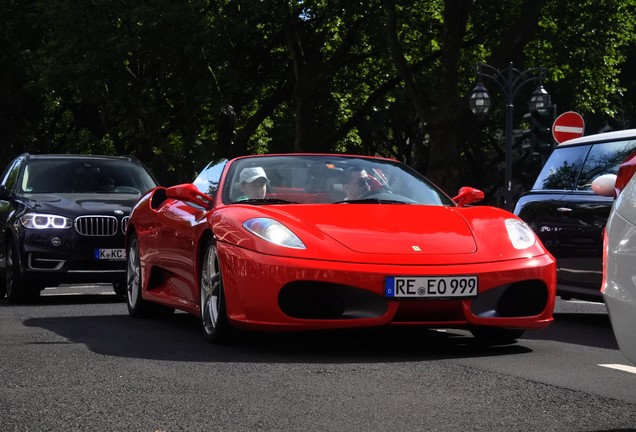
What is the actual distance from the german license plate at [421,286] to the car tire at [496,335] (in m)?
0.80

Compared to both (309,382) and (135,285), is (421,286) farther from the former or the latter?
(135,285)

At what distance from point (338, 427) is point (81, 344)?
366 cm

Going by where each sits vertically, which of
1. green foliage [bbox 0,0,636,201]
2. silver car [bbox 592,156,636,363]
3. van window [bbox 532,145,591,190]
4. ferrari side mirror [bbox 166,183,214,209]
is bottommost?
green foliage [bbox 0,0,636,201]

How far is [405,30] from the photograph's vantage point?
3809 cm

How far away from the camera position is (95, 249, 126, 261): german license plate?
1364cm

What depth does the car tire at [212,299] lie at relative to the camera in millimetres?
8289

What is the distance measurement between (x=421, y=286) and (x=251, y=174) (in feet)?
6.22

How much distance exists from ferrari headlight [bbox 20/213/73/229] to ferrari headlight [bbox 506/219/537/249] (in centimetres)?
641

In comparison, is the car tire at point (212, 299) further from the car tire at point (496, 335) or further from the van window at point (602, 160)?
the van window at point (602, 160)

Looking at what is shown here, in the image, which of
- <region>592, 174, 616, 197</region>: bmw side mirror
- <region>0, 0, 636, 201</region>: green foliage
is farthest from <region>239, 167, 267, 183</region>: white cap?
<region>0, 0, 636, 201</region>: green foliage

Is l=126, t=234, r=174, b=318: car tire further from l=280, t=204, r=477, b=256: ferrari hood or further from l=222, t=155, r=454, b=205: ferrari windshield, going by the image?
l=280, t=204, r=477, b=256: ferrari hood

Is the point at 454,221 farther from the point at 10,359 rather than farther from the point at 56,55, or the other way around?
the point at 56,55

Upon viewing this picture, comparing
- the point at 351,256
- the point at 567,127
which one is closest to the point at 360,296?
the point at 351,256

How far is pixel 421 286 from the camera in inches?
301
